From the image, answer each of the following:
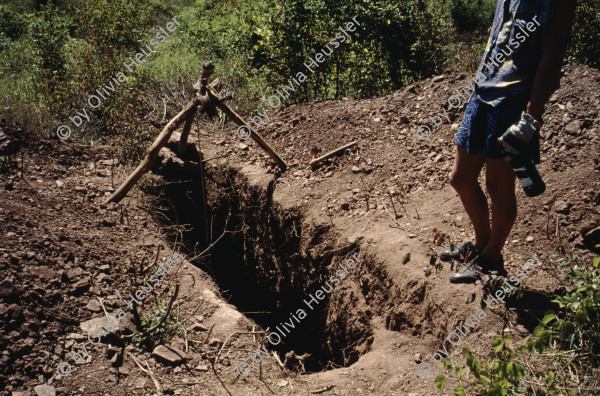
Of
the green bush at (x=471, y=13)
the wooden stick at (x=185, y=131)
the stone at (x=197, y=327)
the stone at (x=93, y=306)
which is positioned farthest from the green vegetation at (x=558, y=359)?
the green bush at (x=471, y=13)

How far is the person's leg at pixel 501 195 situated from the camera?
2.29m

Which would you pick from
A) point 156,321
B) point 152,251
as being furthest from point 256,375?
point 152,251

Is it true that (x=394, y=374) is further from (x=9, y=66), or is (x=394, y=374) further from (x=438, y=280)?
(x=9, y=66)

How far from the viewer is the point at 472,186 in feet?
8.33

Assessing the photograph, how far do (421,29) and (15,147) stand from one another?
4.54 metres

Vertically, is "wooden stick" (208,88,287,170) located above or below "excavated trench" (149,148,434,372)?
above

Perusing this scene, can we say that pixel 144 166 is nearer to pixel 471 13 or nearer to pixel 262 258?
pixel 262 258

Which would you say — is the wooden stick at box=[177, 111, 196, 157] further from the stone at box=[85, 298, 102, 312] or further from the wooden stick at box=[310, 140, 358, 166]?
the stone at box=[85, 298, 102, 312]

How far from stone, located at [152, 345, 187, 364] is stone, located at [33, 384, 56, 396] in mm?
565

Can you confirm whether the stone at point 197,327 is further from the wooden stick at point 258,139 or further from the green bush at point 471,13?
the green bush at point 471,13

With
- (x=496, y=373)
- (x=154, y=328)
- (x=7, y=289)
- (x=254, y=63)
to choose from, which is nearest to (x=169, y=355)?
(x=154, y=328)

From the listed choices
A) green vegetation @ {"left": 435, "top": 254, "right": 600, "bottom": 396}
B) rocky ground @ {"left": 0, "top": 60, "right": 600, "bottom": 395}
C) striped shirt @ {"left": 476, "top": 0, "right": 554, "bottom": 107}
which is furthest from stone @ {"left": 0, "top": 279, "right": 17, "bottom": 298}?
striped shirt @ {"left": 476, "top": 0, "right": 554, "bottom": 107}

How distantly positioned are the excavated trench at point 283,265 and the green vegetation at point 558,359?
112cm

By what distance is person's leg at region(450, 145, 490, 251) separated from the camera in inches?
97.5
